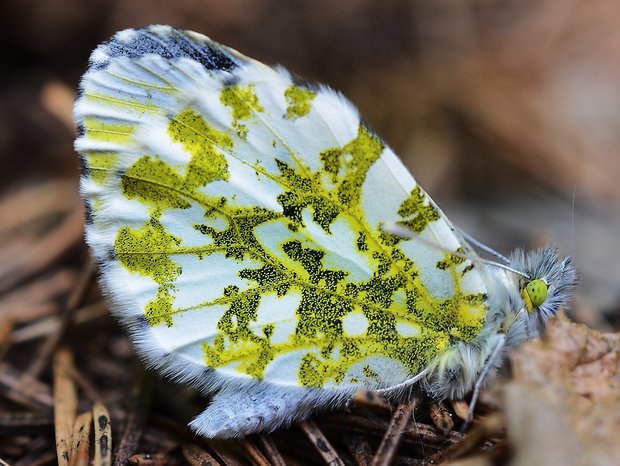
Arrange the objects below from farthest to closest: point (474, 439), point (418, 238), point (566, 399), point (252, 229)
Answer: point (252, 229)
point (418, 238)
point (474, 439)
point (566, 399)

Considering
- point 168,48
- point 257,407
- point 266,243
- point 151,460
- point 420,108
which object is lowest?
point 151,460

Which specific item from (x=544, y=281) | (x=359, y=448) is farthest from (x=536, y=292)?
(x=359, y=448)

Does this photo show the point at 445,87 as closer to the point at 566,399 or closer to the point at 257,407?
the point at 257,407

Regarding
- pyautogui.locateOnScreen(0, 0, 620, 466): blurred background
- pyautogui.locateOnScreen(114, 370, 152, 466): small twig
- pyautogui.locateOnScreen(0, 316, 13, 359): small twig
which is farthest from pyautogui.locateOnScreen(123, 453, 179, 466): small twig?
pyautogui.locateOnScreen(0, 316, 13, 359): small twig

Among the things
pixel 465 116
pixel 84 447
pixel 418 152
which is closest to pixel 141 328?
pixel 84 447

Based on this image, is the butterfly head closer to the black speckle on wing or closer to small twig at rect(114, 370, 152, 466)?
the black speckle on wing

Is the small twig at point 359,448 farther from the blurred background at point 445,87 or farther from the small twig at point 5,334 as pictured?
the blurred background at point 445,87
